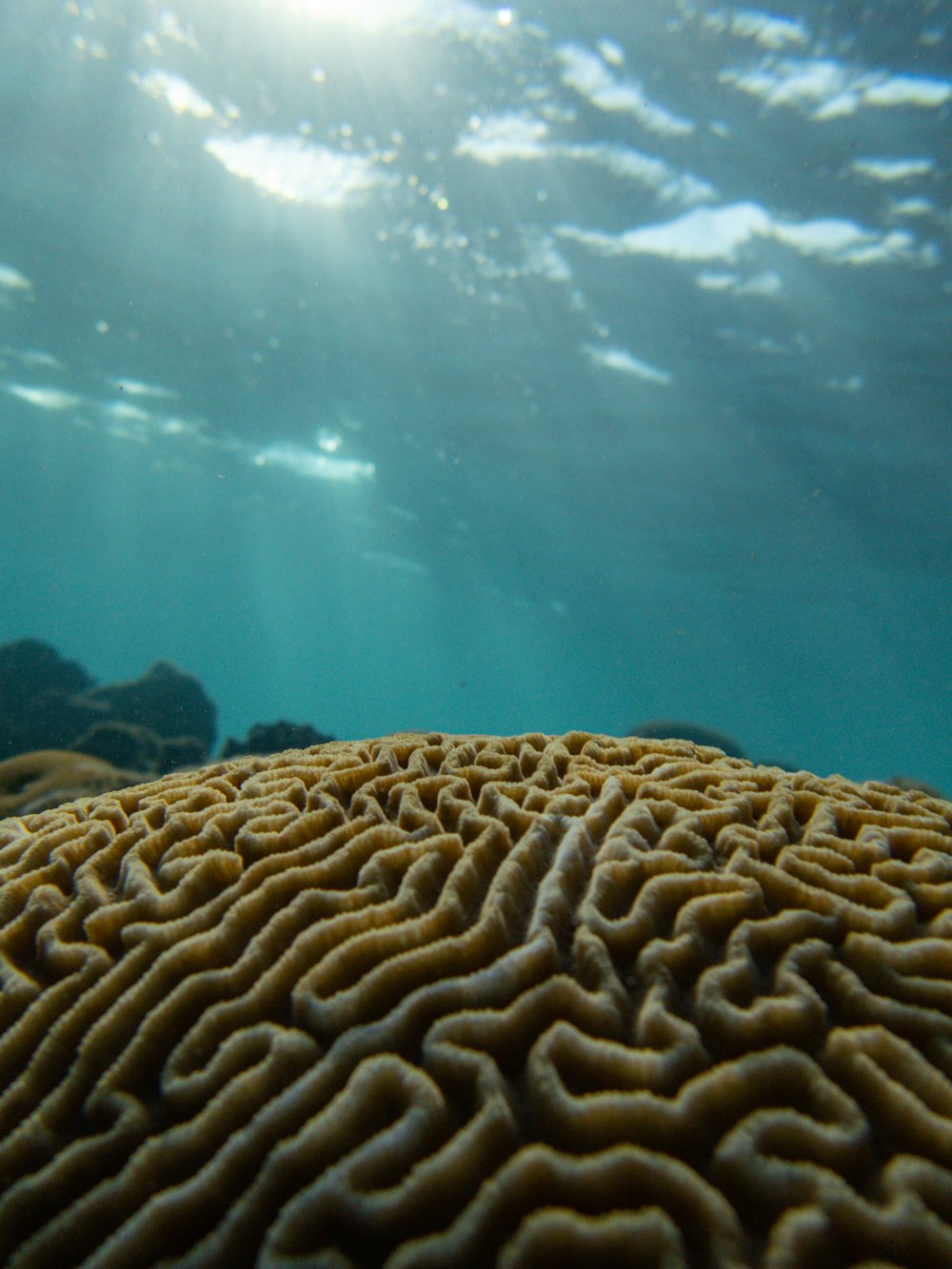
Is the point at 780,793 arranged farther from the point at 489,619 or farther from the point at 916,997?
the point at 489,619

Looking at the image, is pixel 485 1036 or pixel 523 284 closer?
pixel 485 1036

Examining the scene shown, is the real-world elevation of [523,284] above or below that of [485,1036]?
above

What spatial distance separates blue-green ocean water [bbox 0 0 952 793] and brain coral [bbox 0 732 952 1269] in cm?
1006

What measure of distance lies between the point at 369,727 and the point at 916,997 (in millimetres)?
199716

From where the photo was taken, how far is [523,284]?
17500 millimetres

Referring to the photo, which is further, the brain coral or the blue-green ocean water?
the blue-green ocean water

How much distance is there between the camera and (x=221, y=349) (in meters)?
23.8

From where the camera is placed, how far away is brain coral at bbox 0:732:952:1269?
166cm

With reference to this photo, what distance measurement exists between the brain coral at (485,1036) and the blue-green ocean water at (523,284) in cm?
1006

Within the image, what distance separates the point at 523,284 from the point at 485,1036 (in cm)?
1818

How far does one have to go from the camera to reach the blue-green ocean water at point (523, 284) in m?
12.2

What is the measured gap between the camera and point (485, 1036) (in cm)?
197

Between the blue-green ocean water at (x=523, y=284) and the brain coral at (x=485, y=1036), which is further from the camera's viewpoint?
the blue-green ocean water at (x=523, y=284)

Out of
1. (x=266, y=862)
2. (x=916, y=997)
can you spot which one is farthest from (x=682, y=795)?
(x=266, y=862)
